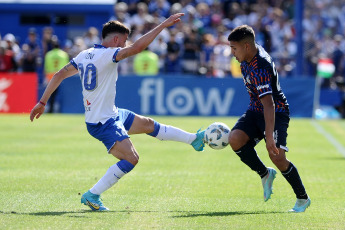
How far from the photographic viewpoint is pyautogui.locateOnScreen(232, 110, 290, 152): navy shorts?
7.87 m

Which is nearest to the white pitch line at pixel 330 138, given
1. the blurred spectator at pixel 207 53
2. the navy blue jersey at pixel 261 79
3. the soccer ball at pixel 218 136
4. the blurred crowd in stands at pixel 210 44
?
the blurred crowd in stands at pixel 210 44

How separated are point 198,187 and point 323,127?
11406 millimetres

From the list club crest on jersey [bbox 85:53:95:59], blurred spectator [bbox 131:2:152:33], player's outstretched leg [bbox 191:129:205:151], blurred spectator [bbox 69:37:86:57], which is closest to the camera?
club crest on jersey [bbox 85:53:95:59]

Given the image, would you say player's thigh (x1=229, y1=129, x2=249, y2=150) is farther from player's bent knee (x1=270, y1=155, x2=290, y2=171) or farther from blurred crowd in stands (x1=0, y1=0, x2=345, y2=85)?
blurred crowd in stands (x1=0, y1=0, x2=345, y2=85)

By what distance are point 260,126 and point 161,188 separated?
2.05 meters

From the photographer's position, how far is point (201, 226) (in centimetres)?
688

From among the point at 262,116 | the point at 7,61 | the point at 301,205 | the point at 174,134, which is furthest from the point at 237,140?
the point at 7,61

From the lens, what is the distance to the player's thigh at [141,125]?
28.9 feet

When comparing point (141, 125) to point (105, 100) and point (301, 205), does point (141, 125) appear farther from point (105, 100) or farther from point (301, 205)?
point (301, 205)

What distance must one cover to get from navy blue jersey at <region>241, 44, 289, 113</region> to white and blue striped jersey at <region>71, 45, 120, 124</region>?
1481 millimetres

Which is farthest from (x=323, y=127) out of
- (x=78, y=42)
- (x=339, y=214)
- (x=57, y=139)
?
(x=339, y=214)

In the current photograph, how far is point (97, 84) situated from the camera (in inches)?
318

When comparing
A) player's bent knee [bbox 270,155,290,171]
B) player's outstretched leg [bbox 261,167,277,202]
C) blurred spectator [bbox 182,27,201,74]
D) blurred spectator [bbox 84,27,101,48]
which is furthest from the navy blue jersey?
blurred spectator [bbox 84,27,101,48]

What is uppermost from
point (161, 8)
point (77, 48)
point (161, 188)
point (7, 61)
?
point (161, 8)
